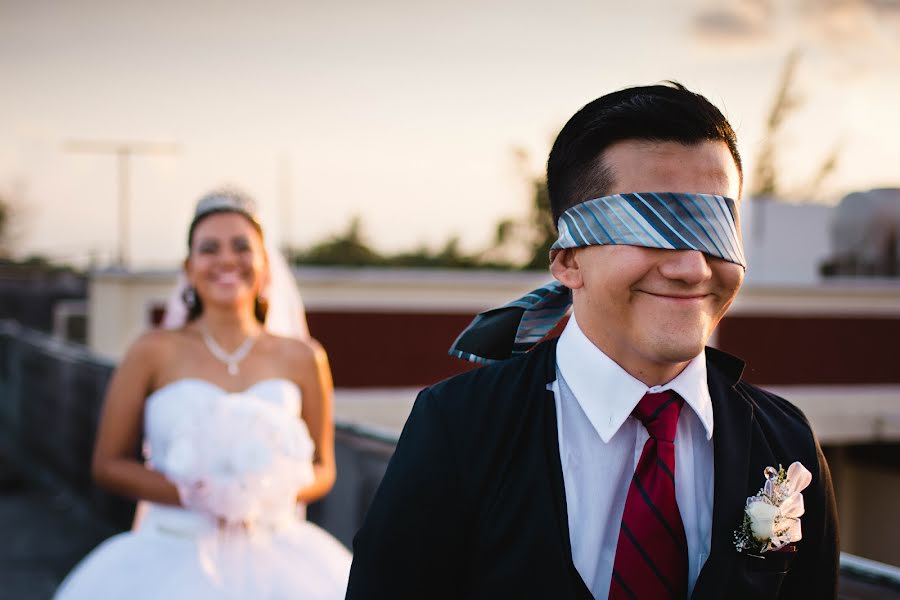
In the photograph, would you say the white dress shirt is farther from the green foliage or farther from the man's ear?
the green foliage

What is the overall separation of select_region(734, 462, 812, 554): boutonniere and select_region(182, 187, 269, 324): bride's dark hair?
277cm

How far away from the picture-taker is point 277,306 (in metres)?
4.31

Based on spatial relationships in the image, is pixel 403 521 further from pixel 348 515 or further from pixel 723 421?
pixel 348 515

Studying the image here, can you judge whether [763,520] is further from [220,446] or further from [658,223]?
[220,446]

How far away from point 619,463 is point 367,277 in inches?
687

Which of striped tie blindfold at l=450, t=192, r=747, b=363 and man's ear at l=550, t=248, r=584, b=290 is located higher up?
striped tie blindfold at l=450, t=192, r=747, b=363

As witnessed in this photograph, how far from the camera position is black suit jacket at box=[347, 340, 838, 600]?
4.89 ft

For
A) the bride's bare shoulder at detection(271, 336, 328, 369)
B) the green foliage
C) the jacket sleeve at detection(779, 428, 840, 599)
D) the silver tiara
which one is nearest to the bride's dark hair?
the silver tiara

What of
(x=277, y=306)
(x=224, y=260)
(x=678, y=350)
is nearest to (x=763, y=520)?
(x=678, y=350)

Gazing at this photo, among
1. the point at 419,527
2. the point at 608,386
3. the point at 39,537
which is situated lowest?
the point at 39,537

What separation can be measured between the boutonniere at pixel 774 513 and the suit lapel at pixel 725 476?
2 centimetres

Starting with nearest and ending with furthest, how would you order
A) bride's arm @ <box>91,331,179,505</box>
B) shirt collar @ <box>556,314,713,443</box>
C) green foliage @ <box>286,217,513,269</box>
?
shirt collar @ <box>556,314,713,443</box> < bride's arm @ <box>91,331,179,505</box> < green foliage @ <box>286,217,513,269</box>

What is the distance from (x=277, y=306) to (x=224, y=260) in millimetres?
564

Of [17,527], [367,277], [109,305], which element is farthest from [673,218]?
[367,277]
